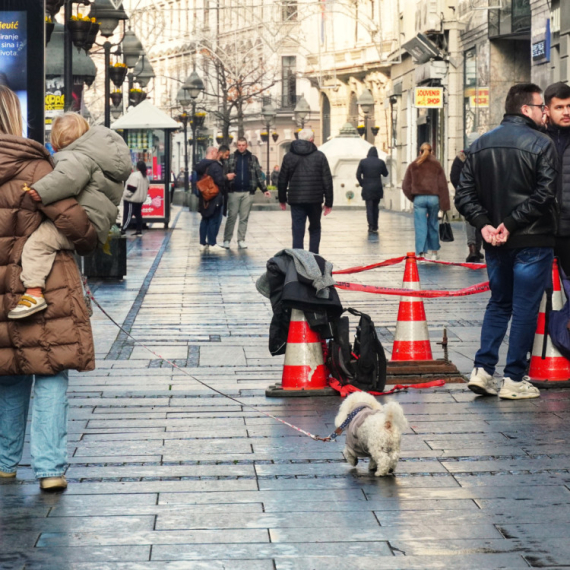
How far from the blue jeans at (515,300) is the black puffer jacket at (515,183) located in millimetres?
112

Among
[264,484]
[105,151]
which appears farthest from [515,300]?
[105,151]

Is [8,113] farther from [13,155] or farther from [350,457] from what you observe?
[350,457]

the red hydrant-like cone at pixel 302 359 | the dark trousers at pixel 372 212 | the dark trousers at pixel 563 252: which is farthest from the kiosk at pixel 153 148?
the red hydrant-like cone at pixel 302 359

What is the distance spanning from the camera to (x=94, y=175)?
564cm

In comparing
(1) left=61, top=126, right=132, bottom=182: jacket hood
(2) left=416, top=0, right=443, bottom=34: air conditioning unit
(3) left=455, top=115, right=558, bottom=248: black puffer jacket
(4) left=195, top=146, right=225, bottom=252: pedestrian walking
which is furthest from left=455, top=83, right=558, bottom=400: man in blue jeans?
(2) left=416, top=0, right=443, bottom=34: air conditioning unit

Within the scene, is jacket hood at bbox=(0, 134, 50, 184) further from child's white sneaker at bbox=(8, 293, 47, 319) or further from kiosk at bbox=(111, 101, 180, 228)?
kiosk at bbox=(111, 101, 180, 228)

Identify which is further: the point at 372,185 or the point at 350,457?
the point at 372,185

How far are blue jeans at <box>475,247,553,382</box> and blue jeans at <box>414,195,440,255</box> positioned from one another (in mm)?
10814

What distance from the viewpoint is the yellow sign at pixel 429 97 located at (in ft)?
108

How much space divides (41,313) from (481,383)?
3088 mm

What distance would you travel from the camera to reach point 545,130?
813 centimetres

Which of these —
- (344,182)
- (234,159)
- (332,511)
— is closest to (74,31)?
(234,159)

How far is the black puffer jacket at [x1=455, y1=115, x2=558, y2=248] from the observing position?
7.47 metres

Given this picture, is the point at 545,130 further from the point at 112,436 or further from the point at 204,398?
the point at 112,436
